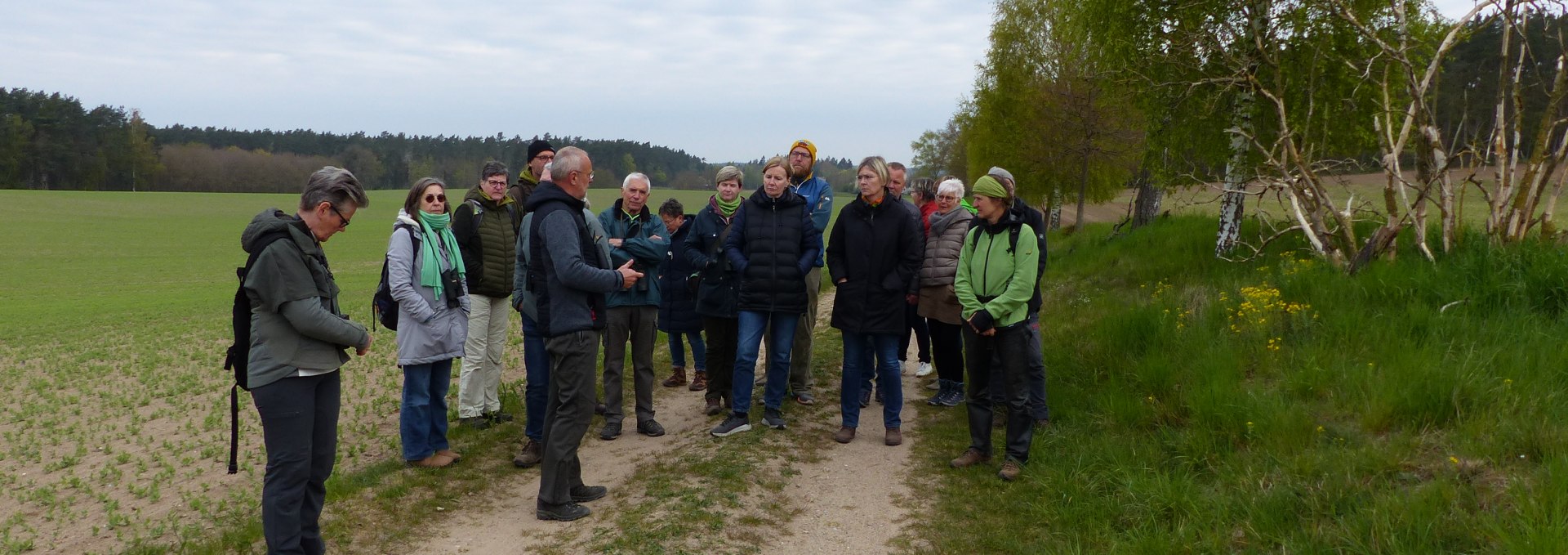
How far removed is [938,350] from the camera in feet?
26.4

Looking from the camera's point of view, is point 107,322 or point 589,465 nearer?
point 589,465

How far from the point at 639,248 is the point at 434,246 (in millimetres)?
1356

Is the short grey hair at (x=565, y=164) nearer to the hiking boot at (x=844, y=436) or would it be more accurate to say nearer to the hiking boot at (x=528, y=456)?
the hiking boot at (x=528, y=456)

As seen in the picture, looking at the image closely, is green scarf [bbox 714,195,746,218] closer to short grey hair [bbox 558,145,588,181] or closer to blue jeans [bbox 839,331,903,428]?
blue jeans [bbox 839,331,903,428]

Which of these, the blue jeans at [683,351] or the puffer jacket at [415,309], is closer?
the puffer jacket at [415,309]

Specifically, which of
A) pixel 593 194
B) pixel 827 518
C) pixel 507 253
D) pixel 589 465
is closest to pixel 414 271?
pixel 507 253

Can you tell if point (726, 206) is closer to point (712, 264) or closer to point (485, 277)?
point (712, 264)

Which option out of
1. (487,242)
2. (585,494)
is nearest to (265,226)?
(585,494)

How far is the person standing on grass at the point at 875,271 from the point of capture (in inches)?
261

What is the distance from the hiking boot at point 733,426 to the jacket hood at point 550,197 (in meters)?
2.35

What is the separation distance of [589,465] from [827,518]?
1.84 m

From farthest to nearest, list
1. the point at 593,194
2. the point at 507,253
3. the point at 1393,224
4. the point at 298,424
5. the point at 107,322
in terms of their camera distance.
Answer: the point at 593,194
the point at 107,322
the point at 1393,224
the point at 507,253
the point at 298,424

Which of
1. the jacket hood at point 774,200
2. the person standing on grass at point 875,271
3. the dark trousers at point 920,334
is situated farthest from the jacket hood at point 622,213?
the dark trousers at point 920,334

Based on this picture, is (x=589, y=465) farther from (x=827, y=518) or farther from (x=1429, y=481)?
(x=1429, y=481)
